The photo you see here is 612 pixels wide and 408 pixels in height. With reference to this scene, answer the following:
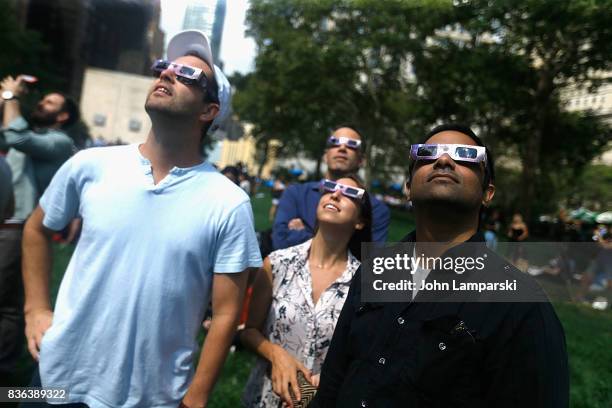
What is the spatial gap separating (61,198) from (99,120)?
13.2m

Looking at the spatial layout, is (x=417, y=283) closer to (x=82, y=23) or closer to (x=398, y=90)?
(x=82, y=23)

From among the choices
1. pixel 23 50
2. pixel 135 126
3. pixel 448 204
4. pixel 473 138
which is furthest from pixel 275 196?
pixel 448 204

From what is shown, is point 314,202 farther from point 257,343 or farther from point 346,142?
point 257,343

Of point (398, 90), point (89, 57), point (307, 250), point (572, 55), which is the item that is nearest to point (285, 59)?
point (398, 90)


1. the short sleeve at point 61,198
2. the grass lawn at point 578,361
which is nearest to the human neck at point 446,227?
the grass lawn at point 578,361

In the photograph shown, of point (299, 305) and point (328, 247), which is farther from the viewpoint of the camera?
point (328, 247)

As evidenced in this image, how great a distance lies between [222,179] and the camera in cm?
195

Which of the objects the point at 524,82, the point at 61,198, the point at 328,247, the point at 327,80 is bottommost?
the point at 328,247

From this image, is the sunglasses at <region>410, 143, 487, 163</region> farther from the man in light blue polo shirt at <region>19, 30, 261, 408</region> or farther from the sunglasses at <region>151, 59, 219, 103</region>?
the sunglasses at <region>151, 59, 219, 103</region>

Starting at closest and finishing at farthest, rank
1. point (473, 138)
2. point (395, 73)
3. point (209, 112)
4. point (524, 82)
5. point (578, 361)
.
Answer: point (473, 138) → point (209, 112) → point (578, 361) → point (524, 82) → point (395, 73)

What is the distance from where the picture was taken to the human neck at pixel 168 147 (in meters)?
1.92

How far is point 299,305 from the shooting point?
227cm

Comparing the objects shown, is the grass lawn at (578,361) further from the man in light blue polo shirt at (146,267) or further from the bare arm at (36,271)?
the bare arm at (36,271)

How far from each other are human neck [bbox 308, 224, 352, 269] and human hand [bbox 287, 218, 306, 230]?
0.70 m
